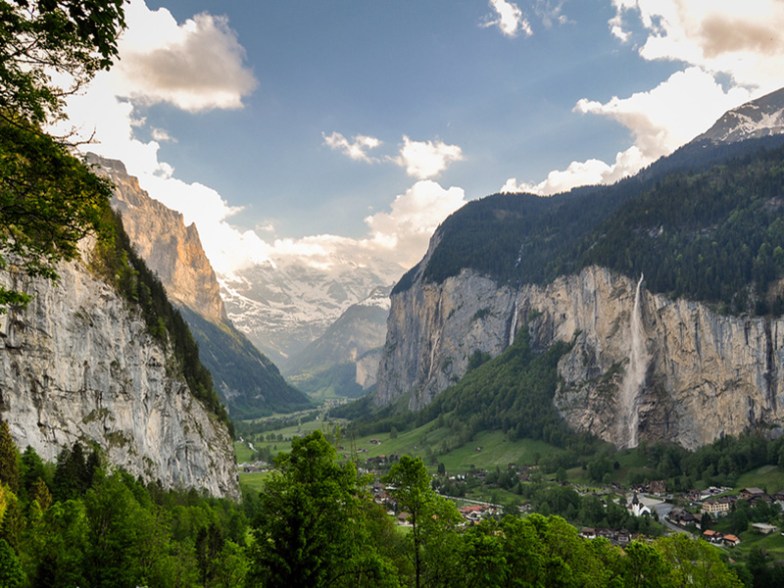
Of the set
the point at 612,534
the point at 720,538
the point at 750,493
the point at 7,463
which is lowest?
the point at 612,534

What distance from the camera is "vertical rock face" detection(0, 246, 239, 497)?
68938 millimetres

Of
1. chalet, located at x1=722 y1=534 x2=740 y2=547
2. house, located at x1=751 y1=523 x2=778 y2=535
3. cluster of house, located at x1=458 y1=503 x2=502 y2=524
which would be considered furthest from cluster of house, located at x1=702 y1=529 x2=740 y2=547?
cluster of house, located at x1=458 y1=503 x2=502 y2=524

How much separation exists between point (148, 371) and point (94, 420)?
20.4m

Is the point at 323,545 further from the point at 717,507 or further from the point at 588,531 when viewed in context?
the point at 717,507

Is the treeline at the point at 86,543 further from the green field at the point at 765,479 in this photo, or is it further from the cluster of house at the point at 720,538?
the green field at the point at 765,479

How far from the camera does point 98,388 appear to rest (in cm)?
8400

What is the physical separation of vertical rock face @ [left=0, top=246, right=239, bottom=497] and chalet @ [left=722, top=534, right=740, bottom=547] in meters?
109

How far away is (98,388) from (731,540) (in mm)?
129257

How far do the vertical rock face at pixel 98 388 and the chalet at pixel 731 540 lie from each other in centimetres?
10943

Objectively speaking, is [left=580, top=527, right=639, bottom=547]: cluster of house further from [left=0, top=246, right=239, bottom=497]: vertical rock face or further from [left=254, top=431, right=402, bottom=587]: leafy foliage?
[left=254, top=431, right=402, bottom=587]: leafy foliage

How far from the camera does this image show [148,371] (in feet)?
332

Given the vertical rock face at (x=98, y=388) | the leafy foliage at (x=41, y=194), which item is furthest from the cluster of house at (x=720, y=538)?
the leafy foliage at (x=41, y=194)

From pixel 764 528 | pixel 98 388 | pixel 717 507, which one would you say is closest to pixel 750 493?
pixel 717 507

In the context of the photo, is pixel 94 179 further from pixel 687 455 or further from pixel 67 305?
Result: pixel 687 455
